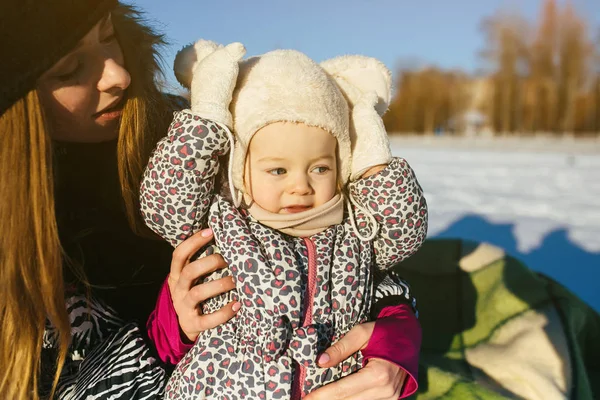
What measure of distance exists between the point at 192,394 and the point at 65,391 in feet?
1.20

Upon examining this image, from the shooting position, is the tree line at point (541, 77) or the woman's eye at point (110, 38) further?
the tree line at point (541, 77)

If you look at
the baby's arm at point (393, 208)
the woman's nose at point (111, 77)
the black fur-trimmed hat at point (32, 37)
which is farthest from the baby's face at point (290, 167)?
the black fur-trimmed hat at point (32, 37)

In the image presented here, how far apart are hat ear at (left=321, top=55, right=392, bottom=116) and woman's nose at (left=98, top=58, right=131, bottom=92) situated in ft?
1.70

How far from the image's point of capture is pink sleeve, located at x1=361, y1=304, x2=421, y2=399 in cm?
120

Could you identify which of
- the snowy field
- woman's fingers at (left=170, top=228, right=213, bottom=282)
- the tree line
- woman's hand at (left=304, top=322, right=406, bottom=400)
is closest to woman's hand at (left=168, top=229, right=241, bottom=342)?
woman's fingers at (left=170, top=228, right=213, bottom=282)

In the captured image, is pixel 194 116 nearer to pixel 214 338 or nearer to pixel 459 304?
pixel 214 338

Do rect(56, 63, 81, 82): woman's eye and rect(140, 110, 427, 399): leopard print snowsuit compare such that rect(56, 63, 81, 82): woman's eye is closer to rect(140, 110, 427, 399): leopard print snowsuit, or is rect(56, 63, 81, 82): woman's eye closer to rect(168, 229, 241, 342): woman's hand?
rect(140, 110, 427, 399): leopard print snowsuit

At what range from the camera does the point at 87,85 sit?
1157mm

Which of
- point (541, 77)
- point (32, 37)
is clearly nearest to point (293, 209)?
point (32, 37)

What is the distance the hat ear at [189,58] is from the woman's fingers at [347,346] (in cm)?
73

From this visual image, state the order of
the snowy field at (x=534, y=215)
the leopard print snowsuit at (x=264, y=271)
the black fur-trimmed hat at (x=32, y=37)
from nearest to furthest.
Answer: the black fur-trimmed hat at (x=32, y=37)
the leopard print snowsuit at (x=264, y=271)
the snowy field at (x=534, y=215)

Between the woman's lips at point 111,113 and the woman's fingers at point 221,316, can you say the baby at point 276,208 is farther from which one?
the woman's lips at point 111,113

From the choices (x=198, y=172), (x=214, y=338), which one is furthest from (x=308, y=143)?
(x=214, y=338)

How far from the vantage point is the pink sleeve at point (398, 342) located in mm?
1201
